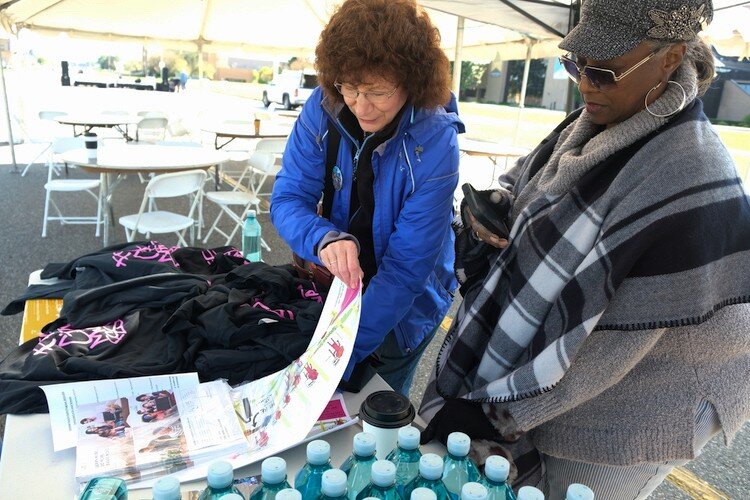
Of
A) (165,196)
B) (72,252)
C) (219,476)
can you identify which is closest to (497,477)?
(219,476)

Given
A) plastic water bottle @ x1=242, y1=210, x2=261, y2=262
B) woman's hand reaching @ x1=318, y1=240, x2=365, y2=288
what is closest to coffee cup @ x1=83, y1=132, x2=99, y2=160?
plastic water bottle @ x1=242, y1=210, x2=261, y2=262

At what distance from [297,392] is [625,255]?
732 millimetres

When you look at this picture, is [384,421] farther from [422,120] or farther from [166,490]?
[422,120]

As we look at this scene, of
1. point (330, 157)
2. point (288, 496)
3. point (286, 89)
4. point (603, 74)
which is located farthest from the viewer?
point (286, 89)

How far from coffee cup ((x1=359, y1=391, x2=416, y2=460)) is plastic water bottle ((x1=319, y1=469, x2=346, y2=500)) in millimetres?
280

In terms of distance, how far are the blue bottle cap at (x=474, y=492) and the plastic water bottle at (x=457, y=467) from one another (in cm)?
12

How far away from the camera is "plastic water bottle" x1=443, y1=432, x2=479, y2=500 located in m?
0.85

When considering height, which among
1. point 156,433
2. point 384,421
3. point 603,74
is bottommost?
point 156,433

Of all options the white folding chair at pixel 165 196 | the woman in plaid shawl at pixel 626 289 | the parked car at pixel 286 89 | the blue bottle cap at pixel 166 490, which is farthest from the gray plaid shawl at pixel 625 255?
the parked car at pixel 286 89

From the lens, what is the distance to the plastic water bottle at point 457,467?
85 centimetres

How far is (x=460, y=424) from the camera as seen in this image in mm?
1104

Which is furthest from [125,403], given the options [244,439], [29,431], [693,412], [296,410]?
[693,412]

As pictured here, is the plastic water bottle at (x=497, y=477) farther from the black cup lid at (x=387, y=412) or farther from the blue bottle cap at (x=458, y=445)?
the black cup lid at (x=387, y=412)

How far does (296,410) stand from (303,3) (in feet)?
28.9
